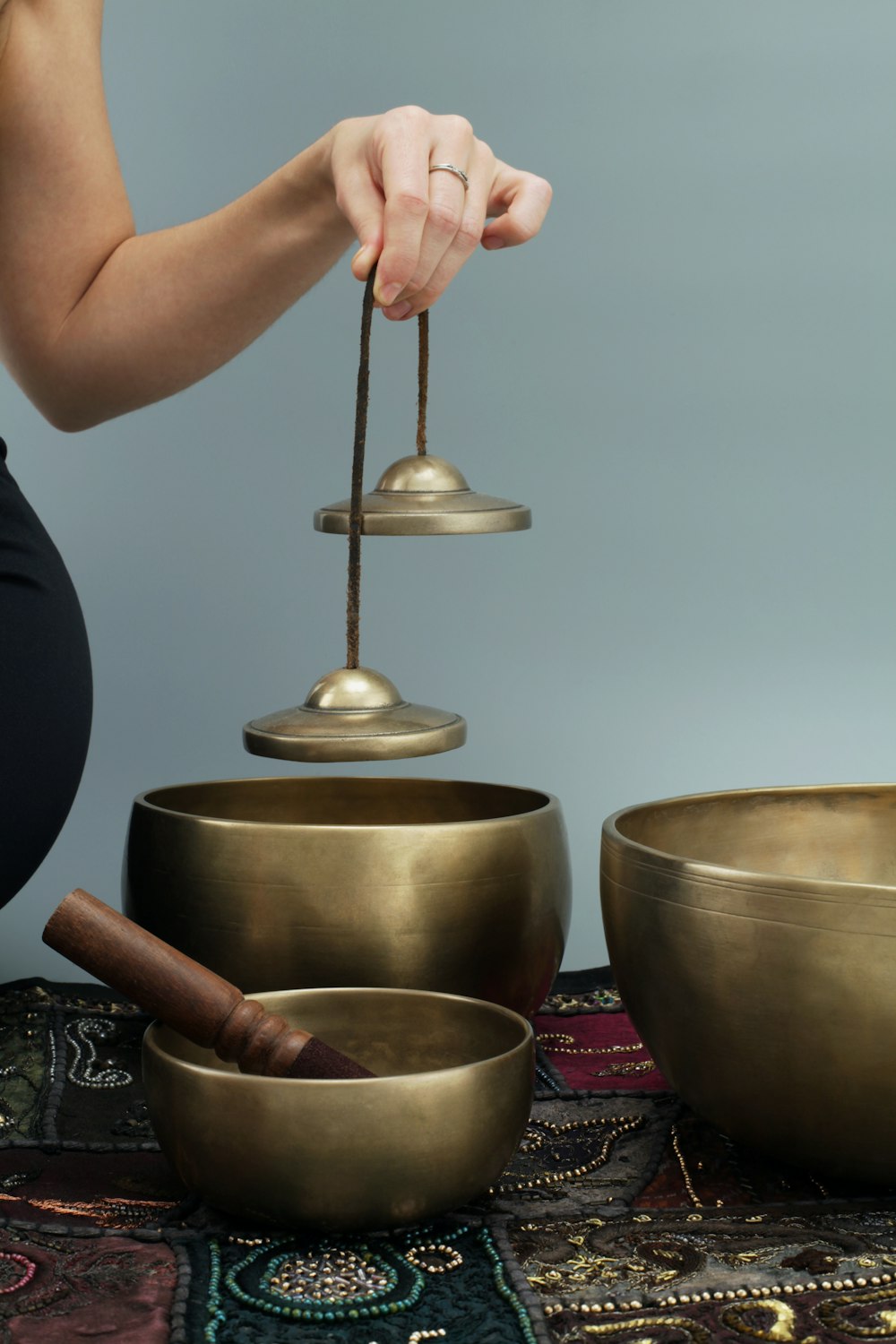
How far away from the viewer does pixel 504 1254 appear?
3.05 ft

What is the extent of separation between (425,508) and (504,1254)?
1.80 ft

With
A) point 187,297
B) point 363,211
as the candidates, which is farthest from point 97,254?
point 363,211

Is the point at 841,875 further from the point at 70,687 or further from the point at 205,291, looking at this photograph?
the point at 205,291

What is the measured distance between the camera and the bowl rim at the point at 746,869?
0.95 m

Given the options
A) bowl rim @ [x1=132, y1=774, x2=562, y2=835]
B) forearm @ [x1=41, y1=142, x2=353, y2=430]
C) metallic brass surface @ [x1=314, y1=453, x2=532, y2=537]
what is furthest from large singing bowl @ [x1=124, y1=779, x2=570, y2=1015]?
forearm @ [x1=41, y1=142, x2=353, y2=430]

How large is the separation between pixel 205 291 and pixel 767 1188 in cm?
95

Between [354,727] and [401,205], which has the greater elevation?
[401,205]

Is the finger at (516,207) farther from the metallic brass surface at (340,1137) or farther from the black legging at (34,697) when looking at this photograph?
the metallic brass surface at (340,1137)

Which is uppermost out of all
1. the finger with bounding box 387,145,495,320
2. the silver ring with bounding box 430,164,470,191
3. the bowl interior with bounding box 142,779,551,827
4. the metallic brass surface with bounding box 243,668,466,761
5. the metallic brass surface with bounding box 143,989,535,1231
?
the silver ring with bounding box 430,164,470,191

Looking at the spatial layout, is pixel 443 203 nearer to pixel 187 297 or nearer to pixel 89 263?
pixel 187 297

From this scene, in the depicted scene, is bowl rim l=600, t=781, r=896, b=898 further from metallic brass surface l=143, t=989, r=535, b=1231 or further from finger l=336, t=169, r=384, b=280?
finger l=336, t=169, r=384, b=280

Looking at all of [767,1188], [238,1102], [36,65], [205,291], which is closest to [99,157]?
[36,65]

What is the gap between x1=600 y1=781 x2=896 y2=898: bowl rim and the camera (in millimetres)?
952

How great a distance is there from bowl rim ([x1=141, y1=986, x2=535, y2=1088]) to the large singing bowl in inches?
1.1
